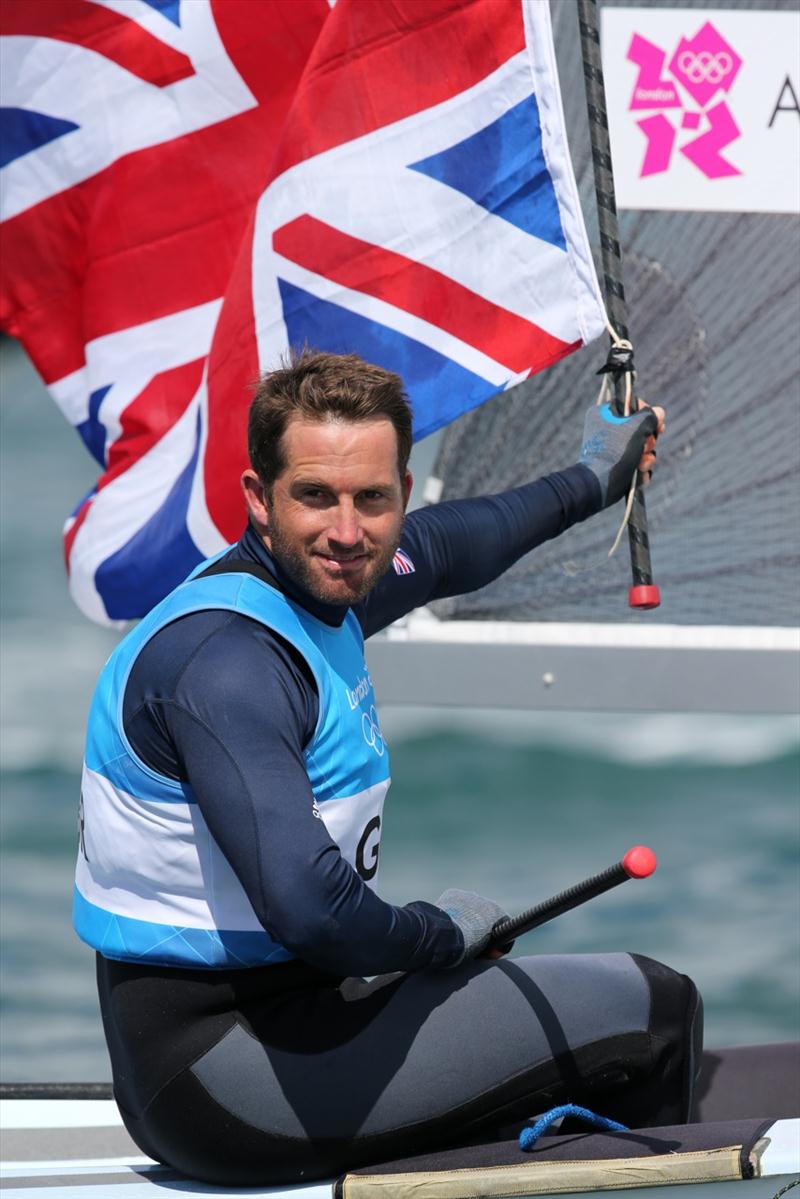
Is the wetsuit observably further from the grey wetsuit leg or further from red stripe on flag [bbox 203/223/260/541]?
red stripe on flag [bbox 203/223/260/541]

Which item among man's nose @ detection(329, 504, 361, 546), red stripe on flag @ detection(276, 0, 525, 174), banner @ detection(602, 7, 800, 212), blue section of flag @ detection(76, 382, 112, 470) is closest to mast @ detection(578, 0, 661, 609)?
red stripe on flag @ detection(276, 0, 525, 174)

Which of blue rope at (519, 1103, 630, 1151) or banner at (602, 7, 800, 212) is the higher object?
banner at (602, 7, 800, 212)

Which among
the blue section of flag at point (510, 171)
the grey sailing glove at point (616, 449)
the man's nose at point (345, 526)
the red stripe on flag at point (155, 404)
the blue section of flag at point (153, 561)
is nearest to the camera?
the man's nose at point (345, 526)

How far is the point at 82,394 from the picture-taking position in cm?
271

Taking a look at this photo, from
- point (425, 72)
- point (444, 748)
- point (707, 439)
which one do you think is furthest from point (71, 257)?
point (444, 748)

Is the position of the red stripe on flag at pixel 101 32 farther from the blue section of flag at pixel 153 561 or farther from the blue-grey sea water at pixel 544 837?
the blue-grey sea water at pixel 544 837

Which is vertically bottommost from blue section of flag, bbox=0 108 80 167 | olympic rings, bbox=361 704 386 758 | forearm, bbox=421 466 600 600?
forearm, bbox=421 466 600 600

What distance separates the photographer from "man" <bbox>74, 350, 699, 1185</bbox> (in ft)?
4.78

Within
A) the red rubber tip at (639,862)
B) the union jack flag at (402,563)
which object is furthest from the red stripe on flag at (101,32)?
the red rubber tip at (639,862)

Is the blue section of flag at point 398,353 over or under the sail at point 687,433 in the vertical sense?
over

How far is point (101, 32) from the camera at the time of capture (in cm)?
258

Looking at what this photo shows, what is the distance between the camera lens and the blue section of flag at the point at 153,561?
8.20 ft

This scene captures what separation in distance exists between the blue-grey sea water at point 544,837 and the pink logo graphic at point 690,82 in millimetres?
2028

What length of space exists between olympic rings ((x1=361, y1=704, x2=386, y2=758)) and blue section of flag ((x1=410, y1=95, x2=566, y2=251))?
0.97 metres
